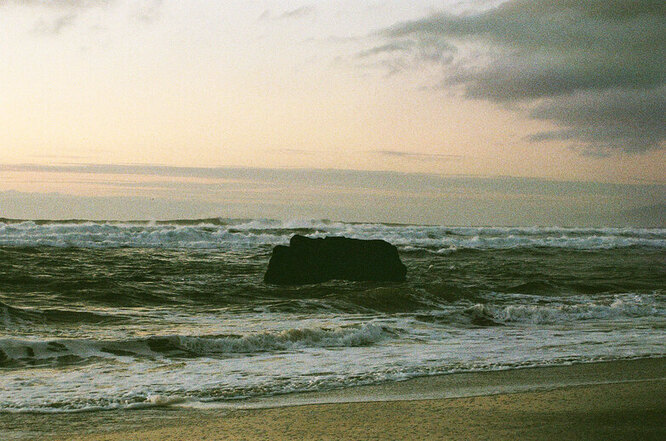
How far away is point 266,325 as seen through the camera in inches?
408

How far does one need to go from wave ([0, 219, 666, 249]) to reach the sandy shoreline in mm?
19707

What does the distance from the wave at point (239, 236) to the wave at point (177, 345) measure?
1702 cm

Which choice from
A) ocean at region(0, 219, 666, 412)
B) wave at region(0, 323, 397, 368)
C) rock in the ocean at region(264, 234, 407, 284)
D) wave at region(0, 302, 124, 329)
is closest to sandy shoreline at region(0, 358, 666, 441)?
ocean at region(0, 219, 666, 412)

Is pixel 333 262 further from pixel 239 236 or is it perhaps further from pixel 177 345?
pixel 239 236

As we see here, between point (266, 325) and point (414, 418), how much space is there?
521cm

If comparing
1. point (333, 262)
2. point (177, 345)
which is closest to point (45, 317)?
point (177, 345)

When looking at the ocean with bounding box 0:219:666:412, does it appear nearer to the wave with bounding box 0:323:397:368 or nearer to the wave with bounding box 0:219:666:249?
the wave with bounding box 0:323:397:368

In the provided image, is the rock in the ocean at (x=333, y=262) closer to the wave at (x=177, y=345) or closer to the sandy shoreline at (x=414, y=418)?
the wave at (x=177, y=345)

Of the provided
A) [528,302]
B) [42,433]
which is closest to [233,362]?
[42,433]

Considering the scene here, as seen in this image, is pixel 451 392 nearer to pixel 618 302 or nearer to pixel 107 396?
pixel 107 396

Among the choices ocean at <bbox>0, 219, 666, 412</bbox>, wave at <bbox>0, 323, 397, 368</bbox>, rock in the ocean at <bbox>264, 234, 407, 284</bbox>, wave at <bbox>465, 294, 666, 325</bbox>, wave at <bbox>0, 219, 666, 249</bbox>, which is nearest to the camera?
ocean at <bbox>0, 219, 666, 412</bbox>

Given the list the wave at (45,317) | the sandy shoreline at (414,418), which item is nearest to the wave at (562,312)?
the sandy shoreline at (414,418)

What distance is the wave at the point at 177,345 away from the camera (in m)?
7.92

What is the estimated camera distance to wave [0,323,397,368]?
792cm
